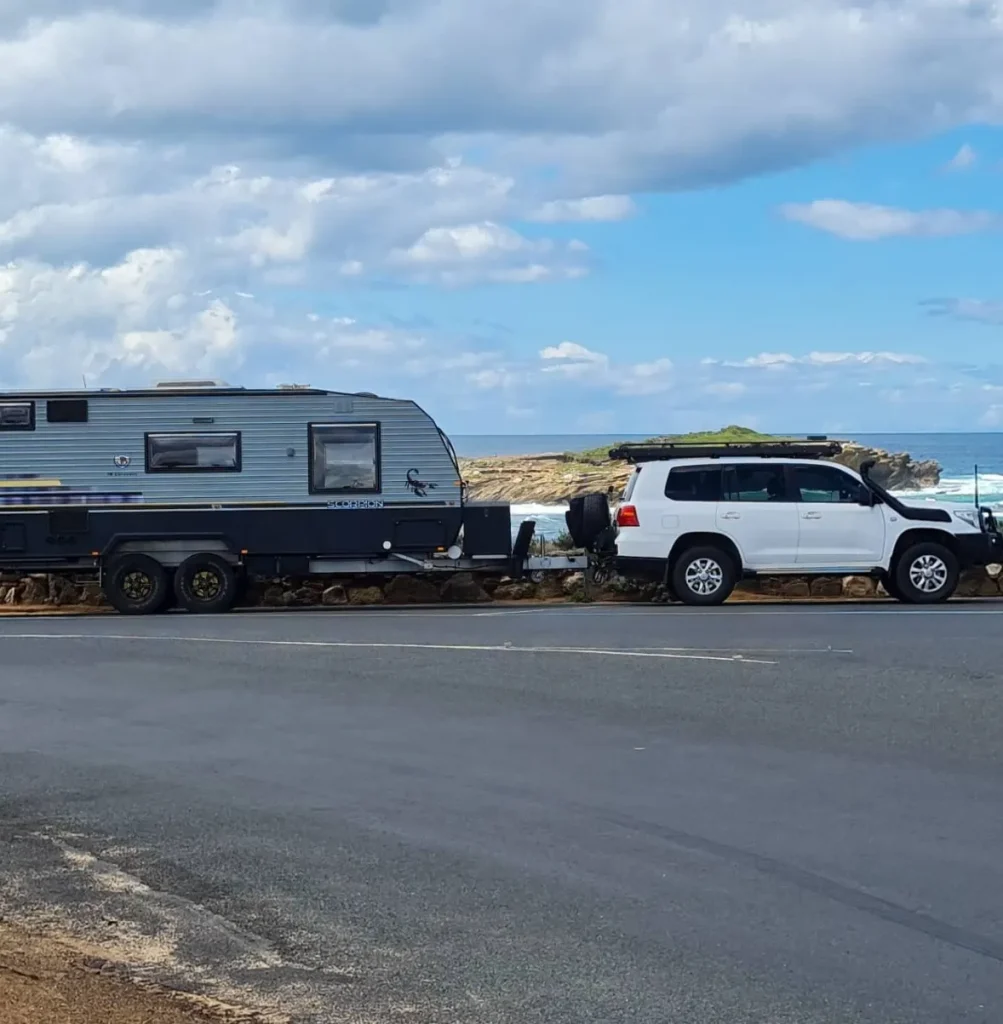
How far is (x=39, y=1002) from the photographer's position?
17.7 ft

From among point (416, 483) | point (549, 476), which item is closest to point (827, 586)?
point (416, 483)

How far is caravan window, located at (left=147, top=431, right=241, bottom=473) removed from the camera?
2106 centimetres

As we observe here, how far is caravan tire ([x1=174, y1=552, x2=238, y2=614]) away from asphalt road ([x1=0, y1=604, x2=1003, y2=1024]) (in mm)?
5833

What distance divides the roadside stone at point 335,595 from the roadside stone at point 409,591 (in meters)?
0.60

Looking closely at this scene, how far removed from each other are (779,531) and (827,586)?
10.2 ft

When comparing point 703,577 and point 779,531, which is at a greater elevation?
point 779,531

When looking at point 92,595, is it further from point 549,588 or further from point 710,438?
point 710,438

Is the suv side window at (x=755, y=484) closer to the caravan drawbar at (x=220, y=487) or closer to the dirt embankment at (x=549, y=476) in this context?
the caravan drawbar at (x=220, y=487)

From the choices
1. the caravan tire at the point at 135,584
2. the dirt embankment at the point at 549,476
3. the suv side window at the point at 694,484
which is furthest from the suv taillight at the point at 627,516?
the dirt embankment at the point at 549,476

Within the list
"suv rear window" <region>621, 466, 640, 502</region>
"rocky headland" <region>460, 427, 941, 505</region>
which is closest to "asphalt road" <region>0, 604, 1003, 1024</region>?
"suv rear window" <region>621, 466, 640, 502</region>

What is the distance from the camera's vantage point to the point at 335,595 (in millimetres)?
23062

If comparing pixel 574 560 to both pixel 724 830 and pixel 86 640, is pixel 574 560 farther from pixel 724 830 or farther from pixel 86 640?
pixel 724 830

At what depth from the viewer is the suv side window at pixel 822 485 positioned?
1983 centimetres

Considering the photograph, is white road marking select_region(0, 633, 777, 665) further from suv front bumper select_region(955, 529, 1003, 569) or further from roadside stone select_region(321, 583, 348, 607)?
suv front bumper select_region(955, 529, 1003, 569)
